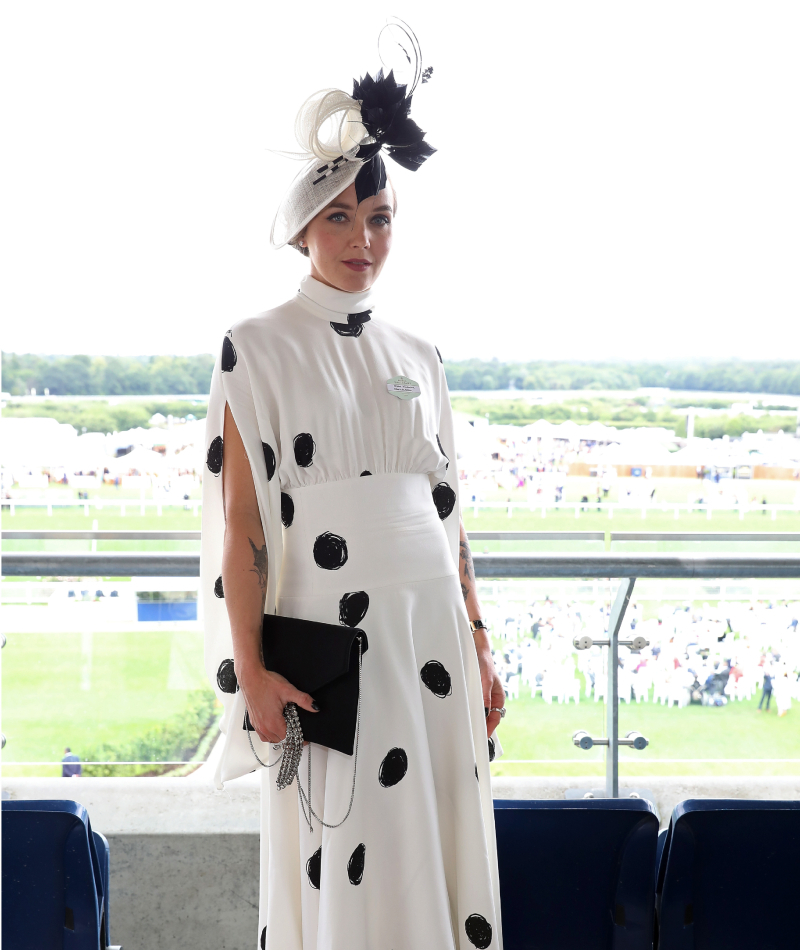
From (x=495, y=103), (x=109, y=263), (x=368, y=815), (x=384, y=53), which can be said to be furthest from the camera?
(x=109, y=263)

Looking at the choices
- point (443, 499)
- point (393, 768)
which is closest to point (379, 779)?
point (393, 768)

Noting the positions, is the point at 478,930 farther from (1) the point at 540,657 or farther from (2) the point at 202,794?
(2) the point at 202,794

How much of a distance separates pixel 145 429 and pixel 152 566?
12.0m

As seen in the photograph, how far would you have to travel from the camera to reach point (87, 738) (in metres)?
1.84

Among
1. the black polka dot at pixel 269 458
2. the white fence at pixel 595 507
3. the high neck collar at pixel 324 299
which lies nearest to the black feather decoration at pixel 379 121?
the high neck collar at pixel 324 299

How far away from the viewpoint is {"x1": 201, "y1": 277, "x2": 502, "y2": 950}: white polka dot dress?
1.08m

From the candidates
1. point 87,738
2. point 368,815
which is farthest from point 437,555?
point 87,738

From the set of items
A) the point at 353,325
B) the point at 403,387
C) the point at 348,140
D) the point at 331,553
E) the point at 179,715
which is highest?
the point at 348,140

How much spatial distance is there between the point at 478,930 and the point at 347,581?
0.58 m

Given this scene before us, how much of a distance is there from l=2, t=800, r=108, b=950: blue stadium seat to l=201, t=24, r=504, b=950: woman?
9.0 inches

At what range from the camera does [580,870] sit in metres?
1.05

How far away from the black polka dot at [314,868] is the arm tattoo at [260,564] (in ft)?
1.33

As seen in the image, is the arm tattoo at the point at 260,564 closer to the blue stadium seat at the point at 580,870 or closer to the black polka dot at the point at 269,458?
the black polka dot at the point at 269,458

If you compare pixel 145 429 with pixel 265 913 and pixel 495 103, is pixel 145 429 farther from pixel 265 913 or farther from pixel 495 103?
pixel 265 913
